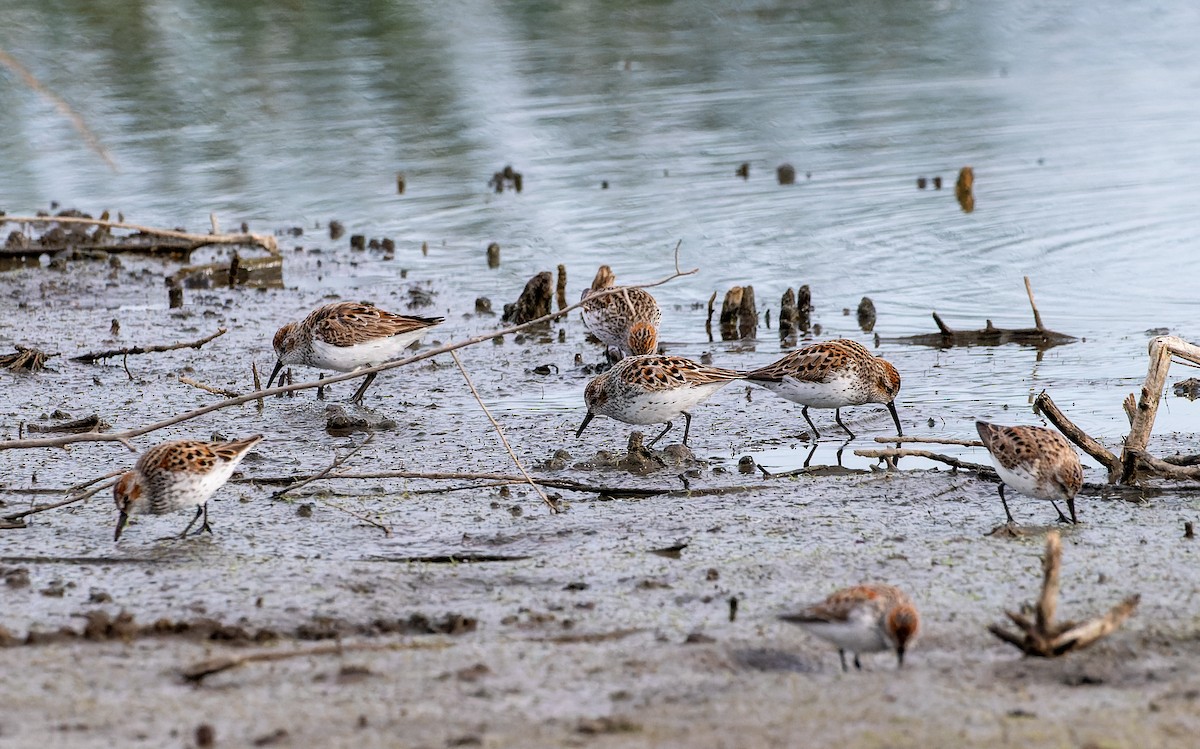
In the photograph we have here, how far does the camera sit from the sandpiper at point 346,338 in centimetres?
1141

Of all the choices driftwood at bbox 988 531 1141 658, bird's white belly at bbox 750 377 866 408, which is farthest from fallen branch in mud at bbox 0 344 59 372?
driftwood at bbox 988 531 1141 658

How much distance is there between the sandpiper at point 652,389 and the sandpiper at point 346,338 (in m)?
2.15

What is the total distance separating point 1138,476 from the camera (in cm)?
834

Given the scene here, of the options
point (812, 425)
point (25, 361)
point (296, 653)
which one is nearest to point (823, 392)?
point (812, 425)

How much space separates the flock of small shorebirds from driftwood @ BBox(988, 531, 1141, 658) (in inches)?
17.0

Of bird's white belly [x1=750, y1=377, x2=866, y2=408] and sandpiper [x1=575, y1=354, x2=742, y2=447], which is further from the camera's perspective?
bird's white belly [x1=750, y1=377, x2=866, y2=408]

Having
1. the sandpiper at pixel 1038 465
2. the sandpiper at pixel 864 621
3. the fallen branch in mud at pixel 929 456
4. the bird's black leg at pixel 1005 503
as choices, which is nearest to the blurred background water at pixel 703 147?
the fallen branch in mud at pixel 929 456

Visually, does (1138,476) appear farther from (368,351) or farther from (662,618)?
(368,351)

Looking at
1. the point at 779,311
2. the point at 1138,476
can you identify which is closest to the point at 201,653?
the point at 1138,476

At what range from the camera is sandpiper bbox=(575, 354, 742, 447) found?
384 inches

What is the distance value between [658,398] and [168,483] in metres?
3.31

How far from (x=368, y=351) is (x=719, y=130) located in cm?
1332

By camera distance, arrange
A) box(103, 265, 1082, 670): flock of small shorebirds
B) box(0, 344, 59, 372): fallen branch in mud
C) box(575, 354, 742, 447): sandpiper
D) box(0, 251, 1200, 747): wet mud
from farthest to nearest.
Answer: box(0, 344, 59, 372): fallen branch in mud → box(575, 354, 742, 447): sandpiper → box(103, 265, 1082, 670): flock of small shorebirds → box(0, 251, 1200, 747): wet mud

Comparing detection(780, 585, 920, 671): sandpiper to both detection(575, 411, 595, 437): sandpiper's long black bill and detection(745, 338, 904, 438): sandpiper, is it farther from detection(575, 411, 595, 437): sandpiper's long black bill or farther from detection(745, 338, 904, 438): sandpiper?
detection(575, 411, 595, 437): sandpiper's long black bill
